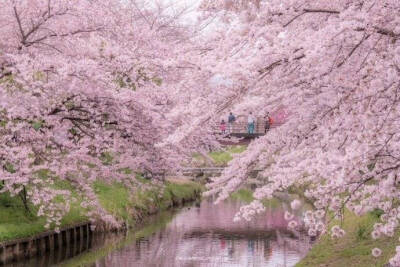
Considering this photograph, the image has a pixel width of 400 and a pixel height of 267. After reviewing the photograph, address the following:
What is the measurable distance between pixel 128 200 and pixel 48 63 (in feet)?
43.9

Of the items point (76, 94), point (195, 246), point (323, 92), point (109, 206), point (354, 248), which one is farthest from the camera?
point (109, 206)

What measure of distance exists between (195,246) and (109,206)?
176 inches

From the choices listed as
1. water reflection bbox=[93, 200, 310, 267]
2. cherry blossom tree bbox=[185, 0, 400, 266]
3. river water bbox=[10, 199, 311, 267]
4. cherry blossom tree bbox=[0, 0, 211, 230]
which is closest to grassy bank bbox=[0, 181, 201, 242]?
river water bbox=[10, 199, 311, 267]

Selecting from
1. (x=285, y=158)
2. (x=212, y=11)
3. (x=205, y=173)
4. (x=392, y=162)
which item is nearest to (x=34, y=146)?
(x=212, y=11)

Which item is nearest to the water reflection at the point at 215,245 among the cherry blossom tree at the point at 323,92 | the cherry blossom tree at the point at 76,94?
→ the cherry blossom tree at the point at 76,94

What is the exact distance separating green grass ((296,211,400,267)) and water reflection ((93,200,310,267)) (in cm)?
209

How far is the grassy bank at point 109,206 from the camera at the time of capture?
19297 millimetres

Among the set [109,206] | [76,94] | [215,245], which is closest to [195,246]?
[215,245]

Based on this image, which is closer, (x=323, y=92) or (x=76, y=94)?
(x=323, y=92)

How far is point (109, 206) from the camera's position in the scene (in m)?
25.1

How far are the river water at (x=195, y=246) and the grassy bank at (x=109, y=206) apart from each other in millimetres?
886

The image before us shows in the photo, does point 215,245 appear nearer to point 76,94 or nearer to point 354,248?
point 354,248

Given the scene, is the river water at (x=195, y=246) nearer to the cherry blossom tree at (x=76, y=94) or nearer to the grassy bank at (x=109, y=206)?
the grassy bank at (x=109, y=206)

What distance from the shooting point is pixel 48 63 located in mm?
15328
